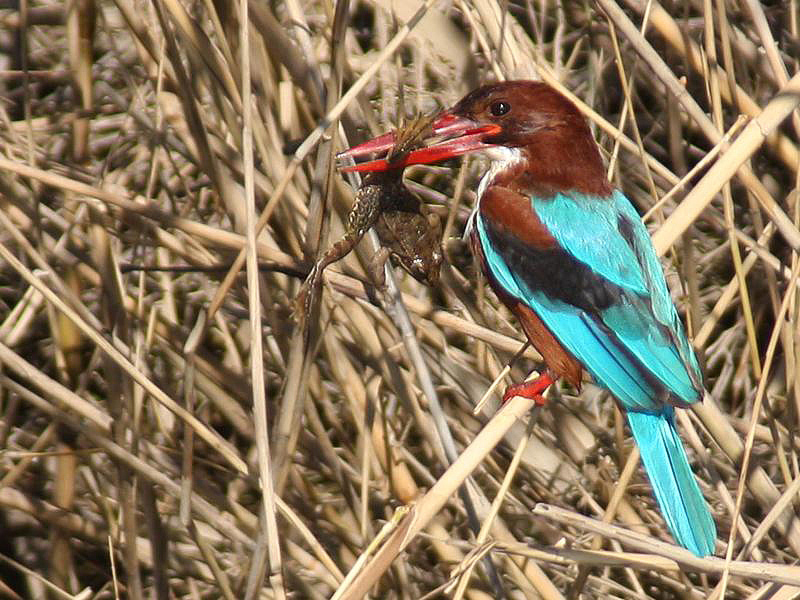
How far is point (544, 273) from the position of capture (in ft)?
8.61

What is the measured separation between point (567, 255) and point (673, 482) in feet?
1.96

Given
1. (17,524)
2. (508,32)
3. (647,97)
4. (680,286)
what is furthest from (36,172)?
(647,97)

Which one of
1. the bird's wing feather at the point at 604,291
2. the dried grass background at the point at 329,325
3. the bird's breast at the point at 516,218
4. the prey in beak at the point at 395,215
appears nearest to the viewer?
the prey in beak at the point at 395,215

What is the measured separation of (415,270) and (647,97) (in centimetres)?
188

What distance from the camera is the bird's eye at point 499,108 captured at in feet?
8.26

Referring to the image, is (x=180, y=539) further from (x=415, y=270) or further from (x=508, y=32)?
(x=508, y=32)

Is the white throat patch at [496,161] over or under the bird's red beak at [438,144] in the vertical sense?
under

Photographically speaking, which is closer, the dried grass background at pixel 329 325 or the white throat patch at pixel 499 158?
the dried grass background at pixel 329 325

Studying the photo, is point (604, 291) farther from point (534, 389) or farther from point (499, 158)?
point (499, 158)

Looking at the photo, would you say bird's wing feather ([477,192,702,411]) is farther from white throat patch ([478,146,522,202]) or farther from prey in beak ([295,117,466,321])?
prey in beak ([295,117,466,321])

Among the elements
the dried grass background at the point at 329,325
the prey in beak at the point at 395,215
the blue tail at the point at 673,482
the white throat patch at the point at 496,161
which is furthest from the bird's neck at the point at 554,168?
the blue tail at the point at 673,482

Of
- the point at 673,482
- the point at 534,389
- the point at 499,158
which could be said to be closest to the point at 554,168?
the point at 499,158

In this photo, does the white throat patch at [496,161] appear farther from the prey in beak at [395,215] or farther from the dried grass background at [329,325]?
the prey in beak at [395,215]

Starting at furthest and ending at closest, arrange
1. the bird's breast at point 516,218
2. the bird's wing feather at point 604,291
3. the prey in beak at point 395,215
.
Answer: the bird's breast at point 516,218, the bird's wing feather at point 604,291, the prey in beak at point 395,215
